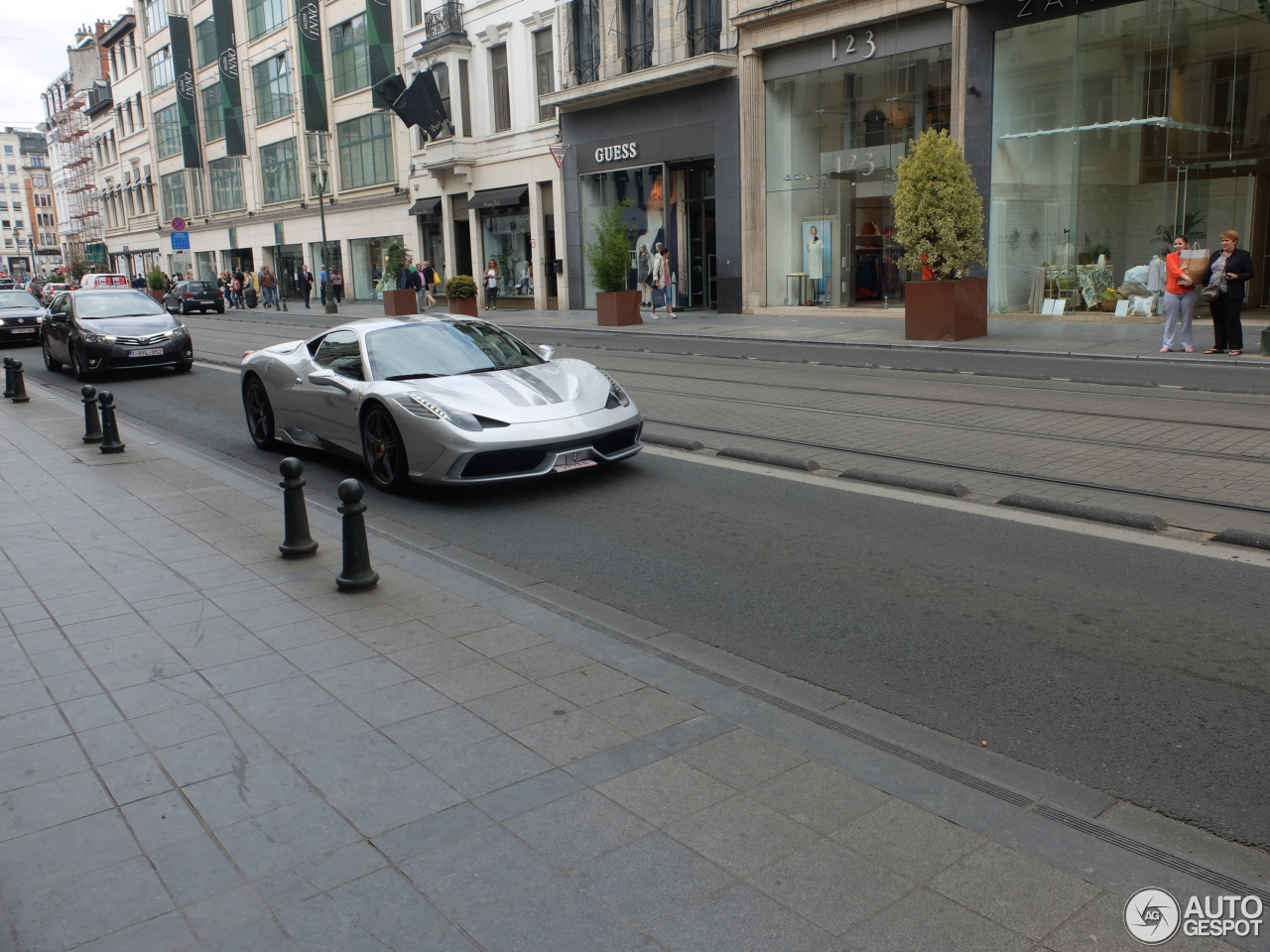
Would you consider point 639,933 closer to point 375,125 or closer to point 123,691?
point 123,691

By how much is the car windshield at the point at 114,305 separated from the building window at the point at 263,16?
3719 centimetres

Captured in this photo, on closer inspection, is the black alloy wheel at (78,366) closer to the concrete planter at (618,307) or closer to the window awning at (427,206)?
the concrete planter at (618,307)

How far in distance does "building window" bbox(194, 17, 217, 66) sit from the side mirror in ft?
193

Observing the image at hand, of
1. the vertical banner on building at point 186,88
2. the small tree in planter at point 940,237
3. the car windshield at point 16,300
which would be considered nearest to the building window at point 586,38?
the small tree in planter at point 940,237

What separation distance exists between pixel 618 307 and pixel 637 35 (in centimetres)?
962

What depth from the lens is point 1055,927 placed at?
9.12 ft

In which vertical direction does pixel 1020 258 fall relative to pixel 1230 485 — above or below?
above

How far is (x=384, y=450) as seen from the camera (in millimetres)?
8508

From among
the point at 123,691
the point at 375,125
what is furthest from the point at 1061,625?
the point at 375,125

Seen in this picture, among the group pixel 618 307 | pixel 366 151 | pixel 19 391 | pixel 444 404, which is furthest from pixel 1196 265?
pixel 366 151

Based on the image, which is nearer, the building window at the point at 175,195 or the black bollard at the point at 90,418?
the black bollard at the point at 90,418

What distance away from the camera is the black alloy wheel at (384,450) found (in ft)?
27.3

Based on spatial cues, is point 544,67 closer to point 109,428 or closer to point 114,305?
point 114,305

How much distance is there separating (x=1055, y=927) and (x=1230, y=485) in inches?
227
